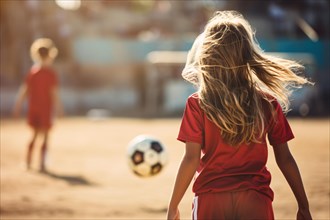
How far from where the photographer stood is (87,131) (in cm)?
1773

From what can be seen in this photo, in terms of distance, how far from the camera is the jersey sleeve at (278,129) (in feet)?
11.8

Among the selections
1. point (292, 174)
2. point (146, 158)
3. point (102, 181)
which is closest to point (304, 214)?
point (292, 174)

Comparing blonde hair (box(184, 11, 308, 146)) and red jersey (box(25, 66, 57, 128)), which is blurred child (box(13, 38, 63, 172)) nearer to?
red jersey (box(25, 66, 57, 128))

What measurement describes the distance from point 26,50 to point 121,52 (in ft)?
14.6

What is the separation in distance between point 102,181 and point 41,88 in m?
2.27

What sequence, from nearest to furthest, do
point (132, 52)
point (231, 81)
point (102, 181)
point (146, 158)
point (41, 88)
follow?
point (231, 81)
point (146, 158)
point (102, 181)
point (41, 88)
point (132, 52)

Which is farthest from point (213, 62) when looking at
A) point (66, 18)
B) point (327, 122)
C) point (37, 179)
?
point (66, 18)

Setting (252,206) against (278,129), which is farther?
(278,129)

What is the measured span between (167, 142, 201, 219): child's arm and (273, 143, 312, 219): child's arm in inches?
17.6

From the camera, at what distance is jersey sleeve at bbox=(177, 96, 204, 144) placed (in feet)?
11.5

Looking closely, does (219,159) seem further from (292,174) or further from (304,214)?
(304,214)

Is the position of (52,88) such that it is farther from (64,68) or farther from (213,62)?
(64,68)

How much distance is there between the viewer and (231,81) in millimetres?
3525

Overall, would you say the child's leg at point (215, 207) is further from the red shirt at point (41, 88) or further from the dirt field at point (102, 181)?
the red shirt at point (41, 88)
